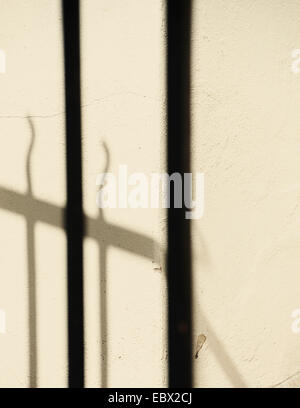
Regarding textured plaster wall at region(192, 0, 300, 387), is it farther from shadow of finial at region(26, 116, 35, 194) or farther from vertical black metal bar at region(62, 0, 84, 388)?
shadow of finial at region(26, 116, 35, 194)

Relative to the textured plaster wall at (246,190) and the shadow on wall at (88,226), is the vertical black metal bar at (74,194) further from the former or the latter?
the textured plaster wall at (246,190)

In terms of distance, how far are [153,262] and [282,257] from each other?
0.62 meters

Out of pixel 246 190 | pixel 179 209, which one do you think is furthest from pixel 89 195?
pixel 246 190

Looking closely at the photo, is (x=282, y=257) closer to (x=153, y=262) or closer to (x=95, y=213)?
(x=153, y=262)

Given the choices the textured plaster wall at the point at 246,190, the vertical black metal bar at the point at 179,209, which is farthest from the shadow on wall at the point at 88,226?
the textured plaster wall at the point at 246,190

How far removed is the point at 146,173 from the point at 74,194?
31 cm

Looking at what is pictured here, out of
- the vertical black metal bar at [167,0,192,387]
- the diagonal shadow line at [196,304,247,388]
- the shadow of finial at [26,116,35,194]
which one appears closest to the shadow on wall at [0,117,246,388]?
the shadow of finial at [26,116,35,194]

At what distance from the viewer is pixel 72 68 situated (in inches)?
61.2

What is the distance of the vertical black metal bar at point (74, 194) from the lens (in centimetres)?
154

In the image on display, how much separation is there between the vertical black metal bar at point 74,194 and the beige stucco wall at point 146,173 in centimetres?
3

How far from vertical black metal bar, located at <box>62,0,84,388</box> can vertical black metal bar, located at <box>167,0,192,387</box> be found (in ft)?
1.23

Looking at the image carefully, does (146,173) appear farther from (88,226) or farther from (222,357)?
(222,357)

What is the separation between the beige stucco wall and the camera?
5.08ft
